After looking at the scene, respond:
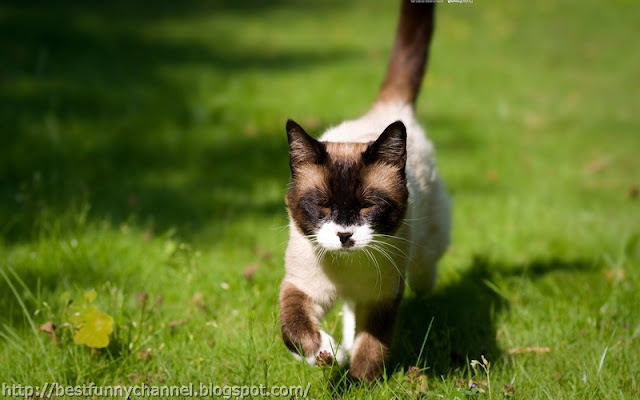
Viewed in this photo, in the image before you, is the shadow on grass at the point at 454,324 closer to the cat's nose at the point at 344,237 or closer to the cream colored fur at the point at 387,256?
the cream colored fur at the point at 387,256

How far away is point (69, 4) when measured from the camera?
1216 centimetres

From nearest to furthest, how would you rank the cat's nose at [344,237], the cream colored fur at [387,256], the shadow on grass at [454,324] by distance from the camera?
the cat's nose at [344,237], the cream colored fur at [387,256], the shadow on grass at [454,324]

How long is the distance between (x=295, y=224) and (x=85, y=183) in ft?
8.46

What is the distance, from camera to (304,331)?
2533mm

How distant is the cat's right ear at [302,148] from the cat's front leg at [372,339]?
0.71m

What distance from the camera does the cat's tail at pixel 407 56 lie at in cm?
383

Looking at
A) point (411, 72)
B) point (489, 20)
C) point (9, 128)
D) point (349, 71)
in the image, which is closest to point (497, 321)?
point (411, 72)

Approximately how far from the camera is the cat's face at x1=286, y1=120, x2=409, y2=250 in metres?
2.49

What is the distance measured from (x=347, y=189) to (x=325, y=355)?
2.21ft

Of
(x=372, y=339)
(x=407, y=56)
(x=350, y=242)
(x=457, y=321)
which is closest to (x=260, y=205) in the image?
(x=407, y=56)

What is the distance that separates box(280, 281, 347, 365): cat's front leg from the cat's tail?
1619 millimetres

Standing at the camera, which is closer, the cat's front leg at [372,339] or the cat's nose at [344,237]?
the cat's nose at [344,237]

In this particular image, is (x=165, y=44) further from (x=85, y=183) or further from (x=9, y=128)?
(x=85, y=183)

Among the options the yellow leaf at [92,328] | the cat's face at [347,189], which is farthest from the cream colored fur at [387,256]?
the yellow leaf at [92,328]
